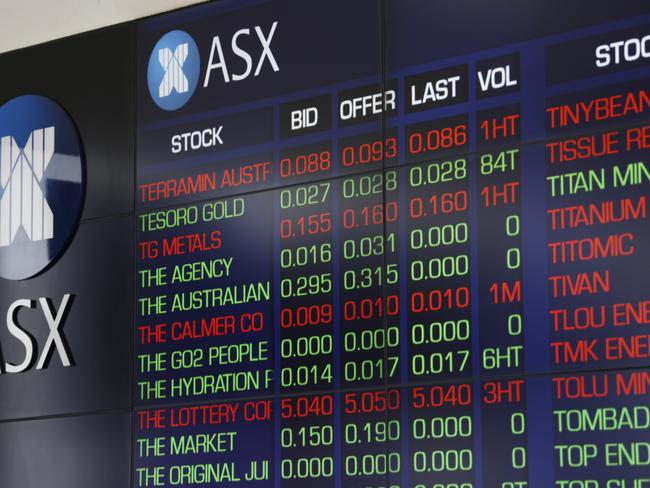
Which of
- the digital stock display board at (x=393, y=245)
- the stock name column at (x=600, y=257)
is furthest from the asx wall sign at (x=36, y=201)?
the stock name column at (x=600, y=257)

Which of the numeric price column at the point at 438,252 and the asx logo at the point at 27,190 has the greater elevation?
the asx logo at the point at 27,190

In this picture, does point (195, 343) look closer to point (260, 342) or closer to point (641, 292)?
point (260, 342)

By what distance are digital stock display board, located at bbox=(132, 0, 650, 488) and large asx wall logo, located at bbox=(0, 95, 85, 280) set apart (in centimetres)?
38

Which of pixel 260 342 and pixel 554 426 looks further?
pixel 260 342

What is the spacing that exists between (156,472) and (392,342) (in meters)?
1.09

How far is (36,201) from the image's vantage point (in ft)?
18.7

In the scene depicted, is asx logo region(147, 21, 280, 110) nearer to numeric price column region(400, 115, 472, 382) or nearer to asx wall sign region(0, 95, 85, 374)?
asx wall sign region(0, 95, 85, 374)

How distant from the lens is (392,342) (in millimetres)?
4684

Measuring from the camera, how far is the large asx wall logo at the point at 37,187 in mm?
5633

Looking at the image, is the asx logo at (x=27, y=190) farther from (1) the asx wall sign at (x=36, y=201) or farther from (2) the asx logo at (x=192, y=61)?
(2) the asx logo at (x=192, y=61)

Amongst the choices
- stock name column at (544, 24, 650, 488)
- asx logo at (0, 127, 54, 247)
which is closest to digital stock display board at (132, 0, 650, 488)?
stock name column at (544, 24, 650, 488)

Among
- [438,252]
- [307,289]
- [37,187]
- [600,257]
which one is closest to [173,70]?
[37,187]

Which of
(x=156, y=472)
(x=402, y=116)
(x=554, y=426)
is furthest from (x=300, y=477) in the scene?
(x=402, y=116)

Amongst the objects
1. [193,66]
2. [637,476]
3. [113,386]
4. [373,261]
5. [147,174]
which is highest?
[193,66]
